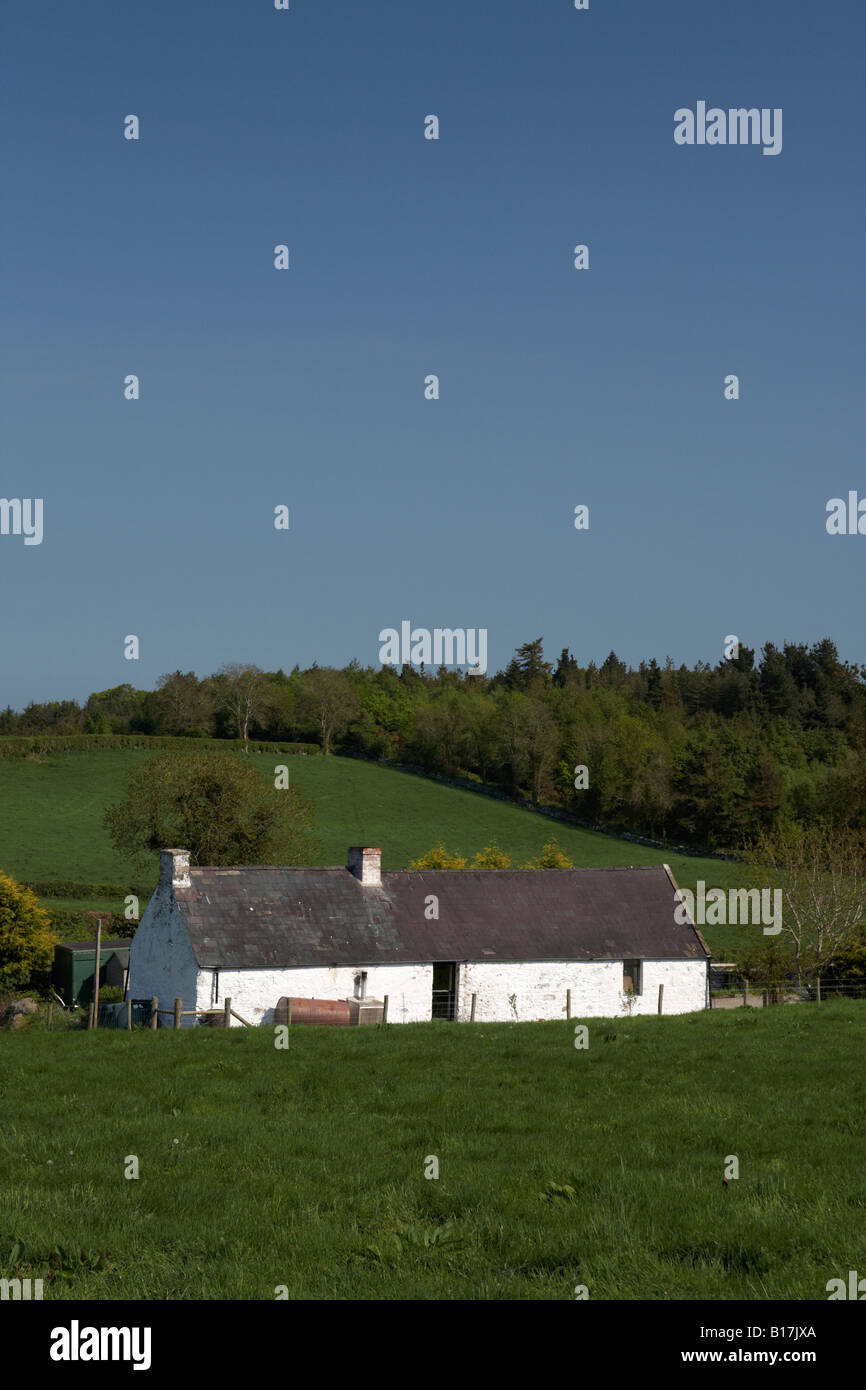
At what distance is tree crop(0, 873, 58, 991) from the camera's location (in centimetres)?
4844

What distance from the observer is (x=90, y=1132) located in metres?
14.6

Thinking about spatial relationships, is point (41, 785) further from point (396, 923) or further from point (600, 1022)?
point (600, 1022)

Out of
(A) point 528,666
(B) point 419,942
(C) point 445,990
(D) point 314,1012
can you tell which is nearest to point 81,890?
(B) point 419,942

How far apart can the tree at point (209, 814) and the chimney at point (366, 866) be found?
17.7m

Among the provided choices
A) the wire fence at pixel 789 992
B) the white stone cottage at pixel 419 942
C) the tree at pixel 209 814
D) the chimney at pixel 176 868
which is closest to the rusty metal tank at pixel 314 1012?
the white stone cottage at pixel 419 942

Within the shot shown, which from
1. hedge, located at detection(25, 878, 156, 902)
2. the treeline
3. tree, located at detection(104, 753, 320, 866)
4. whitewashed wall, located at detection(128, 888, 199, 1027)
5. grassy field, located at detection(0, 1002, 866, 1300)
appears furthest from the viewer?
the treeline

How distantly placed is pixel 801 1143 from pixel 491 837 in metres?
81.6

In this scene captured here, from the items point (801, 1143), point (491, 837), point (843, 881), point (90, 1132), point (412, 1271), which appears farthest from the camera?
point (491, 837)

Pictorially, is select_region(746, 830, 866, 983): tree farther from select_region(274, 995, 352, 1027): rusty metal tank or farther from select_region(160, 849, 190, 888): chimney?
select_region(160, 849, 190, 888): chimney

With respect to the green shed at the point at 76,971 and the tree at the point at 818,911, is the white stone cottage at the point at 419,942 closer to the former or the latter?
the tree at the point at 818,911

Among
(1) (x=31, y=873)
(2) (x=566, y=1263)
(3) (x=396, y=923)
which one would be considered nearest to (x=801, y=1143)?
(2) (x=566, y=1263)

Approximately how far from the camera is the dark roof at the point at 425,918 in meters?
36.2

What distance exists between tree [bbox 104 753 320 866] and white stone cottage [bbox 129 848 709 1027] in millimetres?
17813

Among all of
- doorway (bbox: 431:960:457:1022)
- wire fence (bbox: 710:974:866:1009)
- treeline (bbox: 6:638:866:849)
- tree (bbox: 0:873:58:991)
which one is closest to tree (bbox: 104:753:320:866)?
tree (bbox: 0:873:58:991)
